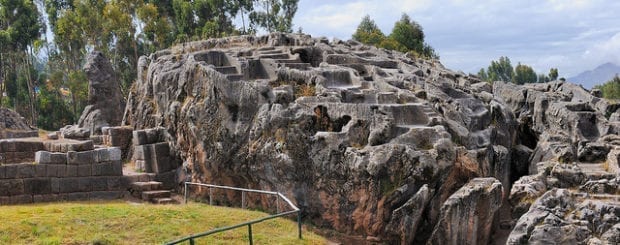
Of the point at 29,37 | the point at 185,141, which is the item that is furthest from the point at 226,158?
the point at 29,37

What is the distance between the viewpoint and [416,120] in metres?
18.6

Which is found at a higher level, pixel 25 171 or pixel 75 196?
pixel 25 171

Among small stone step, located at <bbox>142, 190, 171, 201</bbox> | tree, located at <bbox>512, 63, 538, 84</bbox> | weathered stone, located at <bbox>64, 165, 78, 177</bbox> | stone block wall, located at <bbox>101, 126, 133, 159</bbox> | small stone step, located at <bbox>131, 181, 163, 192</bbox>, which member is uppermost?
tree, located at <bbox>512, 63, 538, 84</bbox>

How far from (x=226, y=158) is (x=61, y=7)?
4727cm

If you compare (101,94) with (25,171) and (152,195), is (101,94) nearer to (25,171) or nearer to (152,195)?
(25,171)

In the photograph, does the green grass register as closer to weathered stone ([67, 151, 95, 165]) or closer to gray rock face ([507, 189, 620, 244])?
weathered stone ([67, 151, 95, 165])

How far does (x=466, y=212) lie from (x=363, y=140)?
345 cm

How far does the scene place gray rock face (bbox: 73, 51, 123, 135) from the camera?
31.4 meters

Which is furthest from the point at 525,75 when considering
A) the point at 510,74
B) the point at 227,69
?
the point at 227,69

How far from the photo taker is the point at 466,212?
52.7 ft

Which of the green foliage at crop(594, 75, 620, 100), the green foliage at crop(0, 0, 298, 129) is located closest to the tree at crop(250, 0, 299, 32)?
the green foliage at crop(0, 0, 298, 129)

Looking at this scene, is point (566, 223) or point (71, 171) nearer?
point (566, 223)

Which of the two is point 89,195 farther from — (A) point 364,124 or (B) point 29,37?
(B) point 29,37

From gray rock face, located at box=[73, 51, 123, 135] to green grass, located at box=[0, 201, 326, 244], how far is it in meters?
15.3
